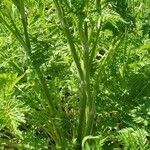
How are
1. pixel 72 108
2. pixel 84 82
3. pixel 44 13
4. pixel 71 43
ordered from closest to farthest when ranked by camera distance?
pixel 71 43 < pixel 84 82 < pixel 44 13 < pixel 72 108

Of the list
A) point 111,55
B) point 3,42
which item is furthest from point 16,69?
point 111,55

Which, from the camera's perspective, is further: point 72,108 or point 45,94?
point 72,108

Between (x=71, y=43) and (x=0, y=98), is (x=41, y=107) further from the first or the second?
(x=0, y=98)

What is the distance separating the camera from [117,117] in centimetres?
158

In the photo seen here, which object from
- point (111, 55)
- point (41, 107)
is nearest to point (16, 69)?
point (41, 107)

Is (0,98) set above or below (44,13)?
below

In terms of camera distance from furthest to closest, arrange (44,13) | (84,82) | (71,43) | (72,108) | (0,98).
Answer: (72,108) → (44,13) → (84,82) → (71,43) → (0,98)

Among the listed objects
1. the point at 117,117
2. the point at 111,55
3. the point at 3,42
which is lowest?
the point at 117,117

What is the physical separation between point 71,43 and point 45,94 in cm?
25

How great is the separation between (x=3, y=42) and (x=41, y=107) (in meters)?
0.32

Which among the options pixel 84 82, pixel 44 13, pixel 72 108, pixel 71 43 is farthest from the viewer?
pixel 72 108

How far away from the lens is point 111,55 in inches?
55.2

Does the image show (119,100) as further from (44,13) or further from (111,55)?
(44,13)

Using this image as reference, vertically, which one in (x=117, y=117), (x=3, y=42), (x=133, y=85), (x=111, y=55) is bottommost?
(x=117, y=117)
